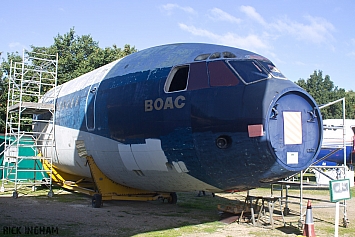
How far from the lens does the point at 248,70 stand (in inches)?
334

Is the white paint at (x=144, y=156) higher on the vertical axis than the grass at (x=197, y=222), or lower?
higher

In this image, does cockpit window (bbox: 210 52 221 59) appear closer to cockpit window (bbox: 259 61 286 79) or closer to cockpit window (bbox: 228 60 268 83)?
cockpit window (bbox: 228 60 268 83)

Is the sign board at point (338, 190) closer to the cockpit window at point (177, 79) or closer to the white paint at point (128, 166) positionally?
the white paint at point (128, 166)

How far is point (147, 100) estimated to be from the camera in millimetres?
9406

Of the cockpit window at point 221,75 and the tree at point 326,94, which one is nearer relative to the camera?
the cockpit window at point 221,75

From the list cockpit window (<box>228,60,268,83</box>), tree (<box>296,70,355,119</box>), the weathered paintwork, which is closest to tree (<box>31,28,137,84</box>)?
the weathered paintwork

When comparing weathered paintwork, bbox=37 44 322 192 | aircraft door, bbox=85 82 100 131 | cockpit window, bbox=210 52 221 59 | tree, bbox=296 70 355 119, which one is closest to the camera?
weathered paintwork, bbox=37 44 322 192

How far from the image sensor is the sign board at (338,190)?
298 inches

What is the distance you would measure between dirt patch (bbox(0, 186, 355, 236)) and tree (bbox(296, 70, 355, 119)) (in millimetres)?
53684

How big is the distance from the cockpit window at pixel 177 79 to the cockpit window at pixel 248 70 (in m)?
1.16

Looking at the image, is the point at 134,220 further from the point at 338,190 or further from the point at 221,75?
the point at 338,190

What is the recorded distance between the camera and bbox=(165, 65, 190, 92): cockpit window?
9.12 meters

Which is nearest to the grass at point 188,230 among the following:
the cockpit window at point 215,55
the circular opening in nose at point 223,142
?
the circular opening in nose at point 223,142

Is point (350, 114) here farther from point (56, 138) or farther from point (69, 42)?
point (56, 138)
